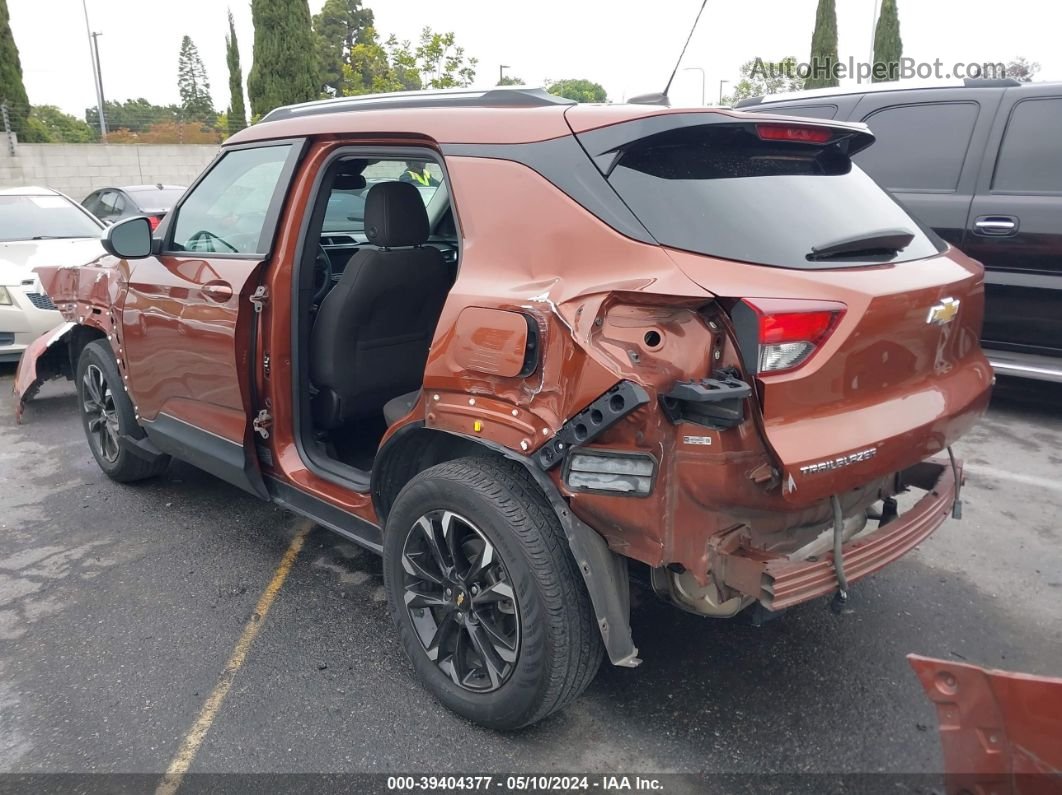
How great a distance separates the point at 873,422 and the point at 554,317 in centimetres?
93

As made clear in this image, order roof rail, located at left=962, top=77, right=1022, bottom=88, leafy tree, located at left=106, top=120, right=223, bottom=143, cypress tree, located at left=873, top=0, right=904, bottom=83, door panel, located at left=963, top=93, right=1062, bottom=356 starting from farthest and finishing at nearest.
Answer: cypress tree, located at left=873, top=0, right=904, bottom=83
leafy tree, located at left=106, top=120, right=223, bottom=143
roof rail, located at left=962, top=77, right=1022, bottom=88
door panel, located at left=963, top=93, right=1062, bottom=356

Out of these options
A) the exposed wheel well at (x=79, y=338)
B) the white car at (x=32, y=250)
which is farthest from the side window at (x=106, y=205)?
the exposed wheel well at (x=79, y=338)

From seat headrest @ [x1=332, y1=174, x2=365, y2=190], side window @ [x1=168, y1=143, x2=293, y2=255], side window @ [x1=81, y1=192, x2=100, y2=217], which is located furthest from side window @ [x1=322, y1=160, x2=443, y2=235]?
side window @ [x1=81, y1=192, x2=100, y2=217]

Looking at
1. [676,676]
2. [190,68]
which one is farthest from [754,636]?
[190,68]

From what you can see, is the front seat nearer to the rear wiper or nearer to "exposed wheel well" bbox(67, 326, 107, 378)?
the rear wiper

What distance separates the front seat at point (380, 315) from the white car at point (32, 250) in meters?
4.23

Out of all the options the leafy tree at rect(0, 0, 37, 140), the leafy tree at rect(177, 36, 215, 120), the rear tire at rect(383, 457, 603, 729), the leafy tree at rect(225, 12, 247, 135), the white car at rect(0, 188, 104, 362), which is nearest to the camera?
the rear tire at rect(383, 457, 603, 729)

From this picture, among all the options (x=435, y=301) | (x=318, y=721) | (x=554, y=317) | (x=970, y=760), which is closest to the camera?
(x=970, y=760)

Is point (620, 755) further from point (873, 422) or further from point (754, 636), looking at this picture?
point (873, 422)

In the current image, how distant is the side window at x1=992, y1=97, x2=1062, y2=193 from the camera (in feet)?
16.8

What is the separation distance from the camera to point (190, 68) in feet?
245

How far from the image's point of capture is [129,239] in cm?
376

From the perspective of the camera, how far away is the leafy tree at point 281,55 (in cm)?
2036

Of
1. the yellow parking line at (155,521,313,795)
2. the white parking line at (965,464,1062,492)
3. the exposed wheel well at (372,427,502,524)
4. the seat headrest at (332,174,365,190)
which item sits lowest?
the white parking line at (965,464,1062,492)
